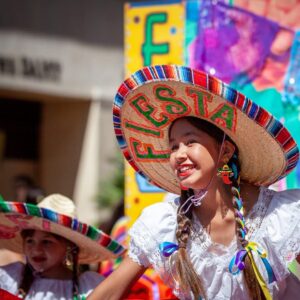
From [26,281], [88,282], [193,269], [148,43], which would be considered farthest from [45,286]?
[148,43]

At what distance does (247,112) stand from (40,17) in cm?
747

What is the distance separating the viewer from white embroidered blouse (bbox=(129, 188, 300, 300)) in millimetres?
2508

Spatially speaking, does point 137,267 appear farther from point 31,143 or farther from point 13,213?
point 31,143

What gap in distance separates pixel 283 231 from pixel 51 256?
1306 mm

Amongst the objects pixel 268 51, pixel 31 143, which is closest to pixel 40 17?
pixel 31 143

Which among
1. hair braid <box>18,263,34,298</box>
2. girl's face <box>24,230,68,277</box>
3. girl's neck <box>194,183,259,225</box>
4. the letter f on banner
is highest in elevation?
the letter f on banner

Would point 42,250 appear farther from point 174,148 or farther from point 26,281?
point 174,148

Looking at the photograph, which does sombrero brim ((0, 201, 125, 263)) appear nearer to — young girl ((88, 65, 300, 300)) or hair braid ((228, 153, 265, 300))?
young girl ((88, 65, 300, 300))

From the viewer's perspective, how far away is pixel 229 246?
2588 millimetres

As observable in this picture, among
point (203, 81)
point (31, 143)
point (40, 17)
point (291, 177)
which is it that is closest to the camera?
point (203, 81)

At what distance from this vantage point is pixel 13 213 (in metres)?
3.10

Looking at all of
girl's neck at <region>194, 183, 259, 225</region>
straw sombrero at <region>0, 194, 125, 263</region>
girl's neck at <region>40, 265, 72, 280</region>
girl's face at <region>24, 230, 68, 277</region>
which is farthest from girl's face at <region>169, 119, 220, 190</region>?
girl's neck at <region>40, 265, 72, 280</region>

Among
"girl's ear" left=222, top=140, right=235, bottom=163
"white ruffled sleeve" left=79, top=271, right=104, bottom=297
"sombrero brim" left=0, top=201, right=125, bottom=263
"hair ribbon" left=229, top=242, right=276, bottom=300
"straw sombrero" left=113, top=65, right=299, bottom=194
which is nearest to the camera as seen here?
"straw sombrero" left=113, top=65, right=299, bottom=194

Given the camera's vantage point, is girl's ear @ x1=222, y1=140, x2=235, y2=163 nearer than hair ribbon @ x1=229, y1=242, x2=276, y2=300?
No
